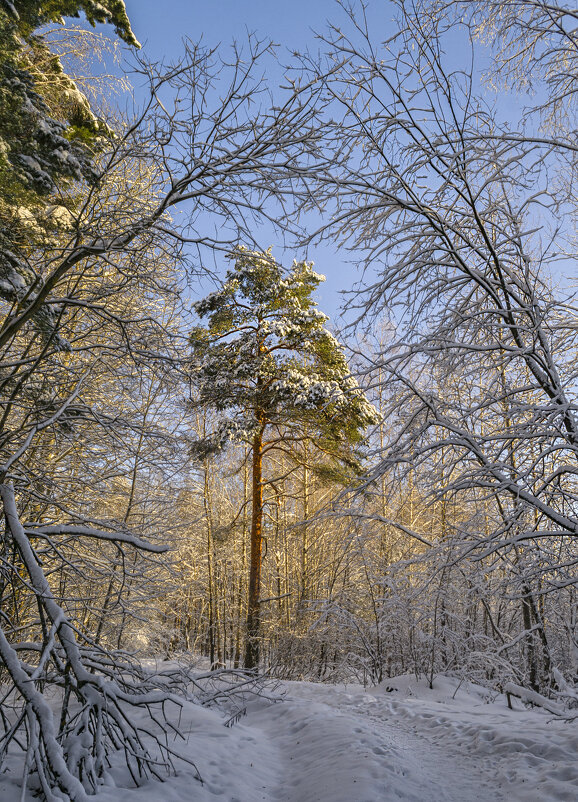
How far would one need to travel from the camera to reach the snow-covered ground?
3500mm

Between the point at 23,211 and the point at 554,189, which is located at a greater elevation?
the point at 23,211

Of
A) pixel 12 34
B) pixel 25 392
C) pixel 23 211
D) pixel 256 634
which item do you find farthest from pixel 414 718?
pixel 12 34

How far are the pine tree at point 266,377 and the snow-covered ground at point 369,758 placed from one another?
5599 millimetres

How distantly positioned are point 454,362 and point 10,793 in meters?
4.33

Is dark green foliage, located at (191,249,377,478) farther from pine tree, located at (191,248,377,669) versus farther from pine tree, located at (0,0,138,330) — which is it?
pine tree, located at (0,0,138,330)

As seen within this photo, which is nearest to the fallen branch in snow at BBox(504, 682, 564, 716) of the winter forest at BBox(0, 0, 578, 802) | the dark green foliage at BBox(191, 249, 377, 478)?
the winter forest at BBox(0, 0, 578, 802)

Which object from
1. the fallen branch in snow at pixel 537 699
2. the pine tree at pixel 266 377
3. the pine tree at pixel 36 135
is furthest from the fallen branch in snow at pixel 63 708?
the pine tree at pixel 266 377

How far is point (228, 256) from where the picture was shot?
4.58 m

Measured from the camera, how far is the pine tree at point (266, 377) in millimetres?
11023

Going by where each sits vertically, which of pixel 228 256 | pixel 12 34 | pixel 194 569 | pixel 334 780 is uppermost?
pixel 12 34

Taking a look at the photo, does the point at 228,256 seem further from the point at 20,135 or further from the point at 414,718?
the point at 414,718

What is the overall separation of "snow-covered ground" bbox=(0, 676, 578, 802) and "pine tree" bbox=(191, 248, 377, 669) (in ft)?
18.4

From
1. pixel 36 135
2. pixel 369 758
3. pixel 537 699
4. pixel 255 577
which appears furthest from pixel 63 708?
pixel 255 577

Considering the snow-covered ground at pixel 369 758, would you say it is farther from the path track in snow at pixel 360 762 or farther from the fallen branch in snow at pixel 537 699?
the fallen branch in snow at pixel 537 699
